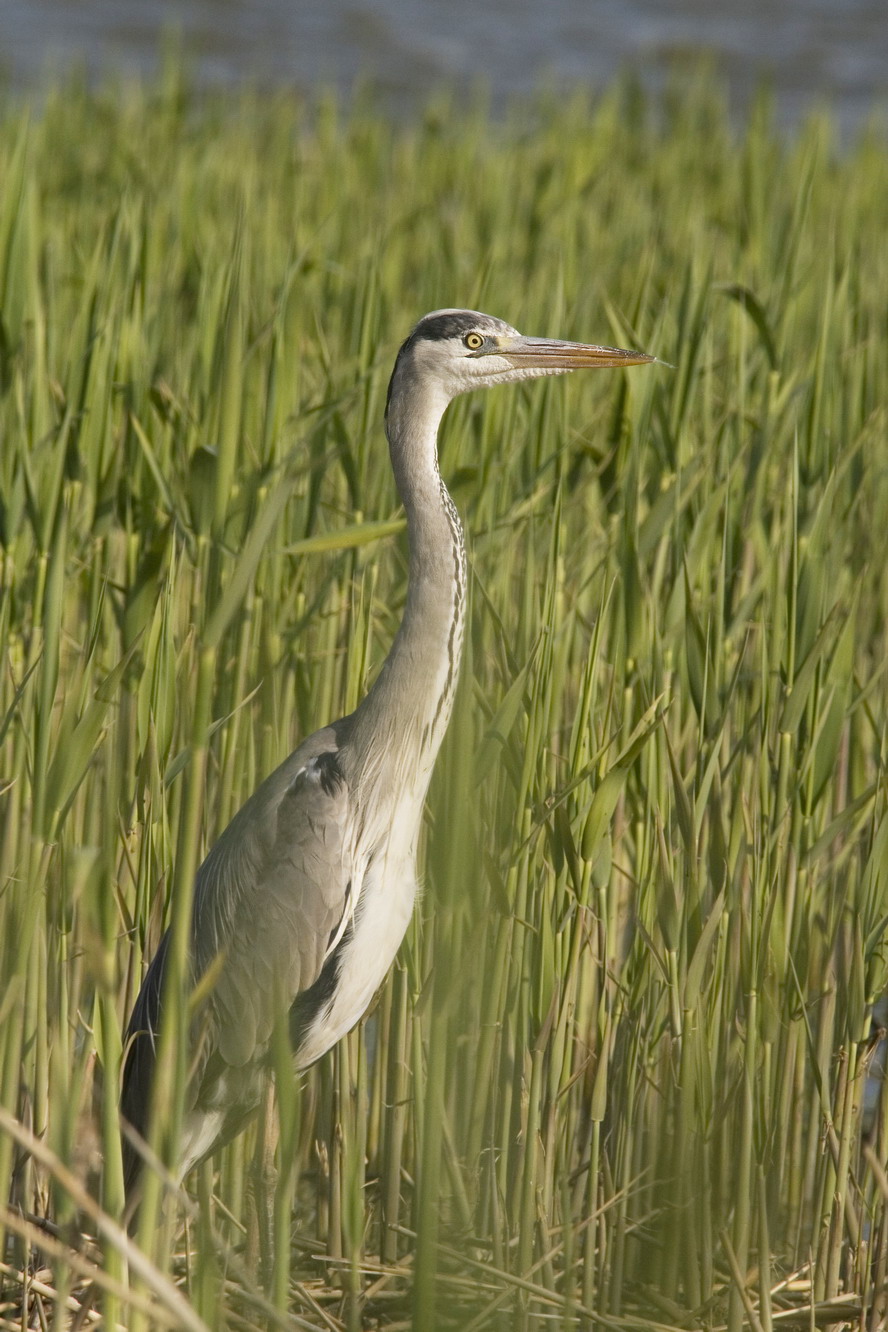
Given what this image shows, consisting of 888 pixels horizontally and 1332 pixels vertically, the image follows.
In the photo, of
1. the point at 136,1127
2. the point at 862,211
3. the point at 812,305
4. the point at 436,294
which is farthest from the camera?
the point at 862,211

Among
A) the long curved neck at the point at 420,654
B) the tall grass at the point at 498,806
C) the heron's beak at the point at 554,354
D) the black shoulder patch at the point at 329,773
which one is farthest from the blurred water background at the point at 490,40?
the black shoulder patch at the point at 329,773

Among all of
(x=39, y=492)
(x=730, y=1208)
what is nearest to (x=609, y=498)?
(x=39, y=492)

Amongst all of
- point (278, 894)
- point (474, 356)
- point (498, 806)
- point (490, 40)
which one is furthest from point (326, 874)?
point (490, 40)

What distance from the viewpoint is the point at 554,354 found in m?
2.27

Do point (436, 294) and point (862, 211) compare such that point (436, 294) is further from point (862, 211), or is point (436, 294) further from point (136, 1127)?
point (862, 211)

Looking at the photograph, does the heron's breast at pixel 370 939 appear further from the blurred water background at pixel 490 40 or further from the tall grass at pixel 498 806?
the blurred water background at pixel 490 40

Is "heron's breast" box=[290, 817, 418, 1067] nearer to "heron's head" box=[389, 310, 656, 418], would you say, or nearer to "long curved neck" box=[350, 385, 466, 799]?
"long curved neck" box=[350, 385, 466, 799]

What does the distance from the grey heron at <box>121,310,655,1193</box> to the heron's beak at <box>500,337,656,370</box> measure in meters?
0.26

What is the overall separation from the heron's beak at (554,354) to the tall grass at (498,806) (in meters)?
0.19

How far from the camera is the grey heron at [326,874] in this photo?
198 cm

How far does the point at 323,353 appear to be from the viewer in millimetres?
2859

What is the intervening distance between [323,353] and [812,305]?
153cm

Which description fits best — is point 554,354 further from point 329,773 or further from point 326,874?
point 326,874

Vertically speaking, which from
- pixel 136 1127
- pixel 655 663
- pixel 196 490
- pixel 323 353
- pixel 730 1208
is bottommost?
pixel 730 1208
